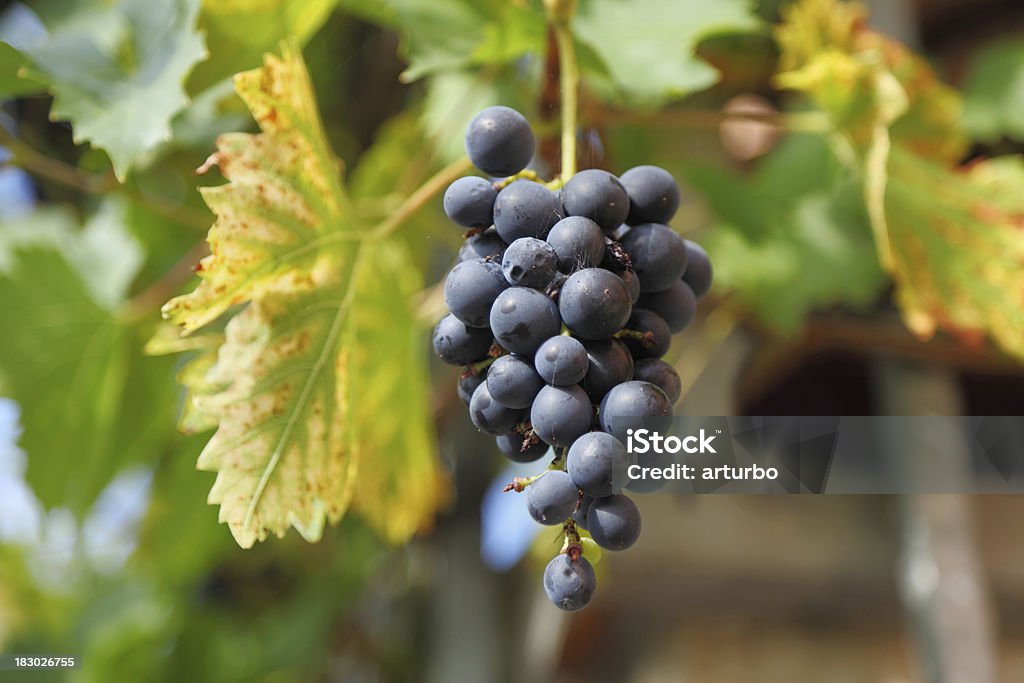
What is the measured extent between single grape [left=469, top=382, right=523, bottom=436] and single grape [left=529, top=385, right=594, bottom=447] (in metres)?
0.03

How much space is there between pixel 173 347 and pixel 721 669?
2.29 ft

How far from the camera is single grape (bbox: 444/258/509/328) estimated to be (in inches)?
17.0

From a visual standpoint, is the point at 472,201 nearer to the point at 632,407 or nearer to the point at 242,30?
the point at 632,407

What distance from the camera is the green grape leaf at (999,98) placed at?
102 cm

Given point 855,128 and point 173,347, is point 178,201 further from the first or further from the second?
point 855,128

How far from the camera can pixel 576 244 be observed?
16.5 inches

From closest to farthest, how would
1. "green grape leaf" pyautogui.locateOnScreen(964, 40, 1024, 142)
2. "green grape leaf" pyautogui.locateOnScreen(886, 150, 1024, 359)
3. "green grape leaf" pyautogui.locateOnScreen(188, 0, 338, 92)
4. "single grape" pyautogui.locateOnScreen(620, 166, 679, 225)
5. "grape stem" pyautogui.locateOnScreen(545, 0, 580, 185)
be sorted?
"single grape" pyautogui.locateOnScreen(620, 166, 679, 225) → "grape stem" pyautogui.locateOnScreen(545, 0, 580, 185) → "green grape leaf" pyautogui.locateOnScreen(188, 0, 338, 92) → "green grape leaf" pyautogui.locateOnScreen(886, 150, 1024, 359) → "green grape leaf" pyautogui.locateOnScreen(964, 40, 1024, 142)

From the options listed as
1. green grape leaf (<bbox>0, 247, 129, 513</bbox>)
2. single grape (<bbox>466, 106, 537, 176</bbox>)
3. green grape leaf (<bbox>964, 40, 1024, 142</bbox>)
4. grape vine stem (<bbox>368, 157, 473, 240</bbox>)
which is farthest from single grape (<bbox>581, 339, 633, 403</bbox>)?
green grape leaf (<bbox>964, 40, 1024, 142</bbox>)

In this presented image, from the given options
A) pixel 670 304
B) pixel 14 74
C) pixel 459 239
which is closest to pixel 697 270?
pixel 670 304

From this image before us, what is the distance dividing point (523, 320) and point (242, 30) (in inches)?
17.0

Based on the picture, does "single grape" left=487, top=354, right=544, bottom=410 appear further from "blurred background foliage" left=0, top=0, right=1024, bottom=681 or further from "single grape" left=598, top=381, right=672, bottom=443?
"blurred background foliage" left=0, top=0, right=1024, bottom=681

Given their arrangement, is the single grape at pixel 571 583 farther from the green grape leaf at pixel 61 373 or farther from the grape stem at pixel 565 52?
the green grape leaf at pixel 61 373

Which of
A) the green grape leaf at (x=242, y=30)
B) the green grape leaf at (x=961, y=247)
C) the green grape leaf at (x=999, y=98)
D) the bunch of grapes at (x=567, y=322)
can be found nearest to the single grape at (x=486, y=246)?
the bunch of grapes at (x=567, y=322)

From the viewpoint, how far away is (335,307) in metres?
0.62
